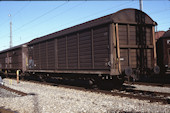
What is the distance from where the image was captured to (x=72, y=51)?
11.0 m

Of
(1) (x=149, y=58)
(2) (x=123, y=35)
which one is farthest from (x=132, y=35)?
(1) (x=149, y=58)

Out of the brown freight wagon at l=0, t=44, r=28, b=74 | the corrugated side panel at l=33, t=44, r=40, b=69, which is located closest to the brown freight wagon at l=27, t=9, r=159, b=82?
the corrugated side panel at l=33, t=44, r=40, b=69

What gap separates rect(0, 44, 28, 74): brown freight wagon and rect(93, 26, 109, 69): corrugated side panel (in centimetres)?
1008

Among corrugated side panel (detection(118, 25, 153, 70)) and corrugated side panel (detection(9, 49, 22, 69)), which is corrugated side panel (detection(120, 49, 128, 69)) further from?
corrugated side panel (detection(9, 49, 22, 69))

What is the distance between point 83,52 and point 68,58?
158cm

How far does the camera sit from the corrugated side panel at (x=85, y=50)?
32.0 feet

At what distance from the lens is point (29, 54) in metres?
16.8

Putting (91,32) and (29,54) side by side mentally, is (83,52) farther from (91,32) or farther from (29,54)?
(29,54)

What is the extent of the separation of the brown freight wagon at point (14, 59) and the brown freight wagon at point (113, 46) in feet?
24.4

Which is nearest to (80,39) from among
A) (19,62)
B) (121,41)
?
(121,41)

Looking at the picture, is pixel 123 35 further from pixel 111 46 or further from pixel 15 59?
pixel 15 59

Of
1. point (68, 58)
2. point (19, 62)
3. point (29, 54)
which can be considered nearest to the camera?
point (68, 58)

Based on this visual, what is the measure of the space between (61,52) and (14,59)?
9.80 metres

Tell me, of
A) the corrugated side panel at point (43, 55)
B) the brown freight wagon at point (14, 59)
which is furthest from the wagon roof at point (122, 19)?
the brown freight wagon at point (14, 59)
